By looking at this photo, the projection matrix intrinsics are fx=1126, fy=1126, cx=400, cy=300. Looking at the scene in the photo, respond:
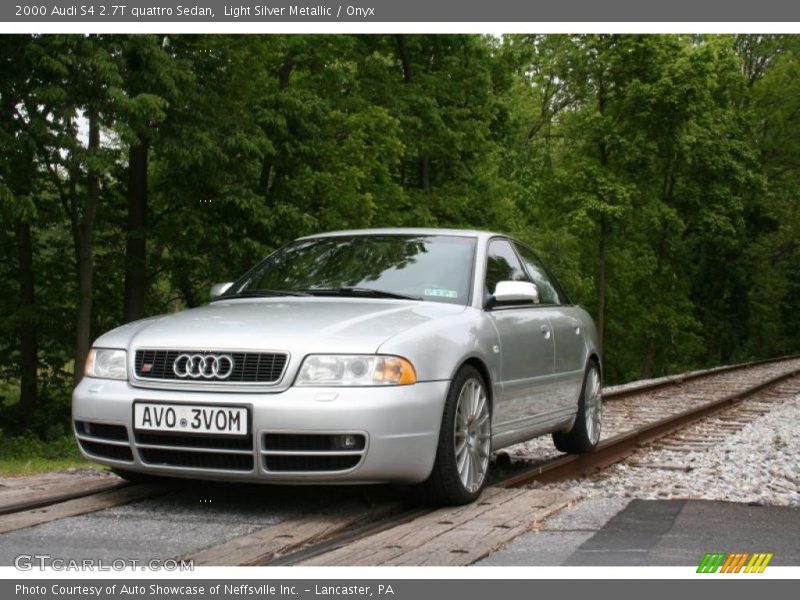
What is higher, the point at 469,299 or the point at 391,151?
the point at 391,151

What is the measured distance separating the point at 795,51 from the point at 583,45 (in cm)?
2009

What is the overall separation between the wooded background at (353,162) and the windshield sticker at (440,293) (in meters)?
10.9

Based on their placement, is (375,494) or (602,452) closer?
(375,494)

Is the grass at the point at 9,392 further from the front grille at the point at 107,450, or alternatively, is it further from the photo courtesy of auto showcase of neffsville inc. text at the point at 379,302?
the front grille at the point at 107,450

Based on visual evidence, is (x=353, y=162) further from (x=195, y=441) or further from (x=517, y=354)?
(x=195, y=441)

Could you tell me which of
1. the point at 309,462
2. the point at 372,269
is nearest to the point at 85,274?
the point at 372,269

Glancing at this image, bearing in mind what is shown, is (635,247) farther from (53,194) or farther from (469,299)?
(469,299)

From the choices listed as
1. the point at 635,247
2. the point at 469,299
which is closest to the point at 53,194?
the point at 469,299

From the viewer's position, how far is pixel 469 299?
22.2 feet

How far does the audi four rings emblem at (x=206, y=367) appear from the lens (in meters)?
5.58

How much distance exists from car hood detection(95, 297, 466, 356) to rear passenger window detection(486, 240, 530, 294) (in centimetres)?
64

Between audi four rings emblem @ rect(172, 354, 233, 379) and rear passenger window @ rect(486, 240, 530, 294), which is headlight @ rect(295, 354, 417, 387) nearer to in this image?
audi four rings emblem @ rect(172, 354, 233, 379)

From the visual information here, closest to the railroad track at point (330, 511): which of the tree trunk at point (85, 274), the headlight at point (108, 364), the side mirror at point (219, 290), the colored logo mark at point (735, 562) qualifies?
the headlight at point (108, 364)

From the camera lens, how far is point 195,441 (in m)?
5.58
